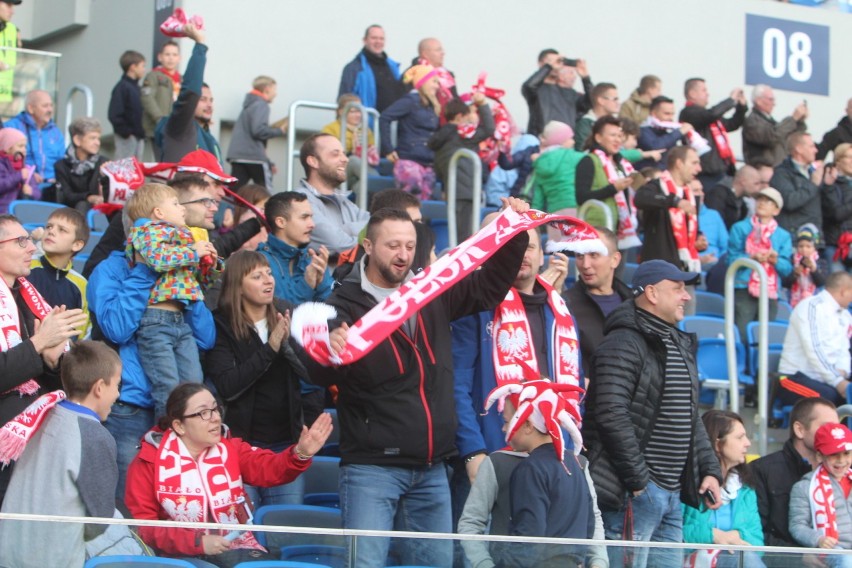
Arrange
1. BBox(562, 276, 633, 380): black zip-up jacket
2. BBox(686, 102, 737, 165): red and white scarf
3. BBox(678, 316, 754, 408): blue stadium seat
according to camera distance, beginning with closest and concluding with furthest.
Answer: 1. BBox(562, 276, 633, 380): black zip-up jacket
2. BBox(678, 316, 754, 408): blue stadium seat
3. BBox(686, 102, 737, 165): red and white scarf

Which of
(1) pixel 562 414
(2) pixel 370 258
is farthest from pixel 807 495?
(2) pixel 370 258

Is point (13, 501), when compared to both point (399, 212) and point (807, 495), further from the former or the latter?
point (807, 495)

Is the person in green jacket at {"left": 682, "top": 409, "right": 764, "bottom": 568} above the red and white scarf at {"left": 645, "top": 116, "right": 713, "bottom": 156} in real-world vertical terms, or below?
below

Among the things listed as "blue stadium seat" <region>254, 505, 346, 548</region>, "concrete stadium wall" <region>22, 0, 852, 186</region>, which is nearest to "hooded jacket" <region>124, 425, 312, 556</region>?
"blue stadium seat" <region>254, 505, 346, 548</region>

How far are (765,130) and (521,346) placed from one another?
315 inches

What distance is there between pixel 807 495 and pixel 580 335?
1232 mm

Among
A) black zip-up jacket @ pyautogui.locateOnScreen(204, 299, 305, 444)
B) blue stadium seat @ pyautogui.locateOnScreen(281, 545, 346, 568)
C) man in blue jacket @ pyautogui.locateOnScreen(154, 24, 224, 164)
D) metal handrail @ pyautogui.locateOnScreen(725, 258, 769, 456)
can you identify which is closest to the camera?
blue stadium seat @ pyautogui.locateOnScreen(281, 545, 346, 568)

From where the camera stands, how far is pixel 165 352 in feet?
19.0

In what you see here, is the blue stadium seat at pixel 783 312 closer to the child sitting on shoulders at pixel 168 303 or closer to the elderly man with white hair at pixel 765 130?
the elderly man with white hair at pixel 765 130

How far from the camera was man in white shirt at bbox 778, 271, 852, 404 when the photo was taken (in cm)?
869

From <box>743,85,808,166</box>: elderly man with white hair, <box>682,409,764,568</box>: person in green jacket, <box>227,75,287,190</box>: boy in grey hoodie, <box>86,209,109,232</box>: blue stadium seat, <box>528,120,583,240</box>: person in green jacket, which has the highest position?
<box>743,85,808,166</box>: elderly man with white hair

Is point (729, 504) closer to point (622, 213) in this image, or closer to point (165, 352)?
point (165, 352)

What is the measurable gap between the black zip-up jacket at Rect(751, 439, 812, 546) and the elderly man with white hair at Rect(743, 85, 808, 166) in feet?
21.4

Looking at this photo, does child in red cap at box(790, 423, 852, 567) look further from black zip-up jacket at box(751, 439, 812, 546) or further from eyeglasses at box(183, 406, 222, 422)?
eyeglasses at box(183, 406, 222, 422)
